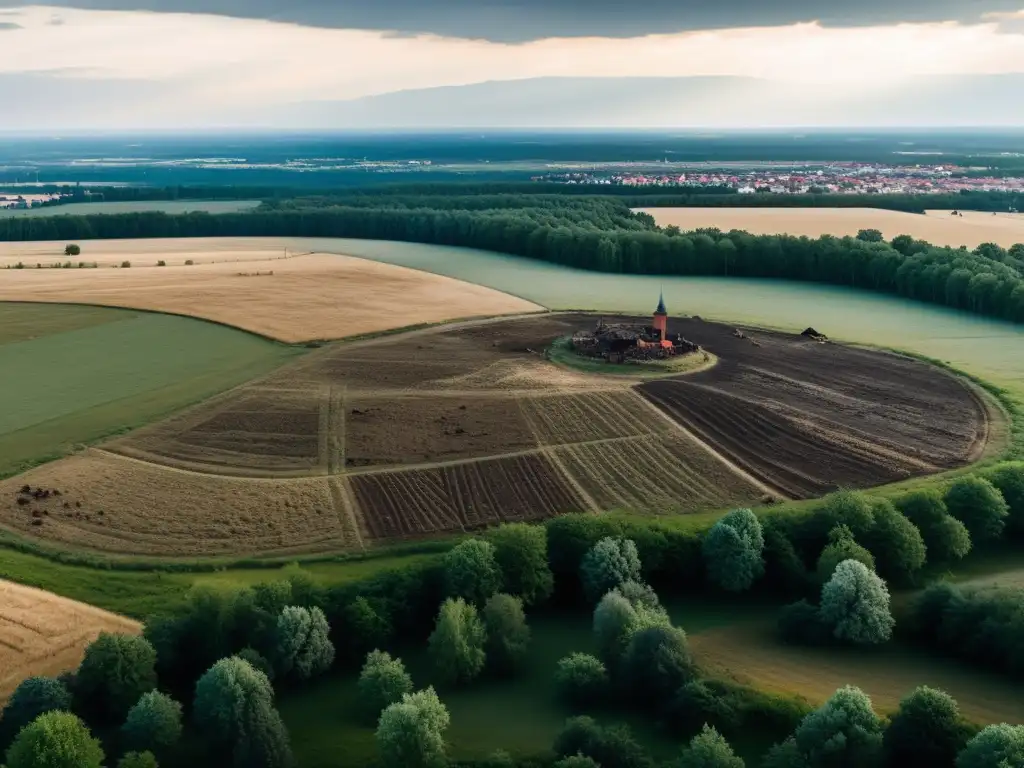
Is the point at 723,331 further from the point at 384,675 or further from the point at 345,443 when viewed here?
the point at 384,675

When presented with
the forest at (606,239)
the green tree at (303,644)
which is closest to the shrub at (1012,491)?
the green tree at (303,644)

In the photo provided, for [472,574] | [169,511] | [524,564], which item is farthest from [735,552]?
[169,511]

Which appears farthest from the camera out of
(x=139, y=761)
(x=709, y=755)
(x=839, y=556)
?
(x=839, y=556)

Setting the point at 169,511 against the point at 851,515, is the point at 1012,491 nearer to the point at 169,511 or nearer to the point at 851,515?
the point at 851,515

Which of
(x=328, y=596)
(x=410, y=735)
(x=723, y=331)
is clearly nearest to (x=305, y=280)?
(x=723, y=331)

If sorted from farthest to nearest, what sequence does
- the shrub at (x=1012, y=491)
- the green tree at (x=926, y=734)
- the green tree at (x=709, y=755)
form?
the shrub at (x=1012, y=491) → the green tree at (x=926, y=734) → the green tree at (x=709, y=755)

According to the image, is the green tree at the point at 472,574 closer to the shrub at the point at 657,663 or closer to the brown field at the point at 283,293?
the shrub at the point at 657,663
